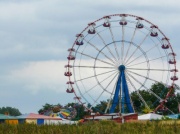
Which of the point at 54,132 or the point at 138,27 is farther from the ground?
the point at 138,27

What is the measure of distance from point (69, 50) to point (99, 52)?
371 cm

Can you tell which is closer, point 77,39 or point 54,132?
point 54,132

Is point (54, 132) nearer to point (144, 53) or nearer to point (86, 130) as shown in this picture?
point (86, 130)

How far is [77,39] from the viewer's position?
66.8 m

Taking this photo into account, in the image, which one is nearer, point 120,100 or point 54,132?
point 54,132

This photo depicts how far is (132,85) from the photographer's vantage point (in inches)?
2549

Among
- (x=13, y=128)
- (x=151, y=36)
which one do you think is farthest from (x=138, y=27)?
(x=13, y=128)

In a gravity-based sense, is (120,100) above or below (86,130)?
above

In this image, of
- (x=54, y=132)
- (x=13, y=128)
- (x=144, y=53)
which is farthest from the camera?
(x=144, y=53)

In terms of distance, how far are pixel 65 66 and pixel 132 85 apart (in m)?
7.69

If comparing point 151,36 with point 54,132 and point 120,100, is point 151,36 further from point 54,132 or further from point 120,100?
point 54,132

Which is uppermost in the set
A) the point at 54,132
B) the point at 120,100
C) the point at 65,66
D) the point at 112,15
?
the point at 112,15

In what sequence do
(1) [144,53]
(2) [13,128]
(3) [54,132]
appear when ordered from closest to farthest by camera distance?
(3) [54,132] → (2) [13,128] → (1) [144,53]

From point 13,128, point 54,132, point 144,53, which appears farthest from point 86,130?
point 144,53
